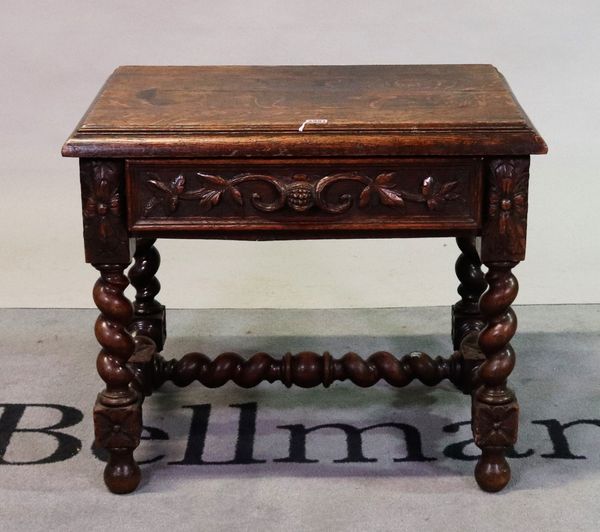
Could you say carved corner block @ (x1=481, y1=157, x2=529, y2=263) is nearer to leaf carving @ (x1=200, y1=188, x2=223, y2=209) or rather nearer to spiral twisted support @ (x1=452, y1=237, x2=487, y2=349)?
leaf carving @ (x1=200, y1=188, x2=223, y2=209)

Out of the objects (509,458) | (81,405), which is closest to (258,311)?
(81,405)

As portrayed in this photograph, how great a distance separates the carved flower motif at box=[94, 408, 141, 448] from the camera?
2939 millimetres

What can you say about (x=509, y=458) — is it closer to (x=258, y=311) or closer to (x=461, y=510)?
(x=461, y=510)

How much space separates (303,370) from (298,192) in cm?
63

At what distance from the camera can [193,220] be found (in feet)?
9.21

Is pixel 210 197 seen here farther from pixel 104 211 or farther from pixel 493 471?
pixel 493 471

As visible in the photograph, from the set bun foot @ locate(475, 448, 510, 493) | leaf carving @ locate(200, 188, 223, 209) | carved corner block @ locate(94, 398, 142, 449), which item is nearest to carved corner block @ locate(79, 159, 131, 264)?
leaf carving @ locate(200, 188, 223, 209)

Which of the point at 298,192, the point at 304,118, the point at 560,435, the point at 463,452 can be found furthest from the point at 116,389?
the point at 560,435

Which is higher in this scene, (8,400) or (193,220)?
(193,220)

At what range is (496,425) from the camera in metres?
2.95

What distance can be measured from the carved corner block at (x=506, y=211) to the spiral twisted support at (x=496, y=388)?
0.04m

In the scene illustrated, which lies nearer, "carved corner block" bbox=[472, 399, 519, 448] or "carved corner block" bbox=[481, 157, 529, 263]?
"carved corner block" bbox=[481, 157, 529, 263]

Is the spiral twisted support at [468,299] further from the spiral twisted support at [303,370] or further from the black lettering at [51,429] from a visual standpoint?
the black lettering at [51,429]

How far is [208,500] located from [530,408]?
875 mm
